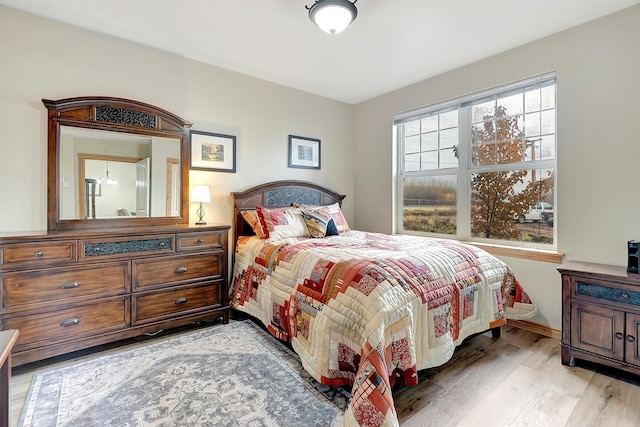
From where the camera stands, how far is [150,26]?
245 cm

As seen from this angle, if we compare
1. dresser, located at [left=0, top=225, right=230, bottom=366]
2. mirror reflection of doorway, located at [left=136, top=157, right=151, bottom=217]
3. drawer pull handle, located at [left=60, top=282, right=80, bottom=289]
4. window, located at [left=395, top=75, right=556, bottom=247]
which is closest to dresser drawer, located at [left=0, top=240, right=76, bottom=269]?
dresser, located at [left=0, top=225, right=230, bottom=366]

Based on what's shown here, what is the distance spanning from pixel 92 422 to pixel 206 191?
1887 mm

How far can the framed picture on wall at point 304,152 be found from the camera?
12.4 ft

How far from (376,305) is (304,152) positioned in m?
2.72

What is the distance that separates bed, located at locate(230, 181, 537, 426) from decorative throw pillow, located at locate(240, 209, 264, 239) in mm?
26

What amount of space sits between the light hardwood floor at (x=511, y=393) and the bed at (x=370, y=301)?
19 cm

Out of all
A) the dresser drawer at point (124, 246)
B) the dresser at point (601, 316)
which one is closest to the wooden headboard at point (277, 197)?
the dresser drawer at point (124, 246)

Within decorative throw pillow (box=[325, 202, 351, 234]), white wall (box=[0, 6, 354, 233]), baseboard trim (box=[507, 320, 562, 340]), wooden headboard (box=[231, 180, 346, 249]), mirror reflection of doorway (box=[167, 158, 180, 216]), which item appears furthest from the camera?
decorative throw pillow (box=[325, 202, 351, 234])

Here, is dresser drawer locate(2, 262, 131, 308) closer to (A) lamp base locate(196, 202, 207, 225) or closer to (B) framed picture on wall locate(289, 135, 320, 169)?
(A) lamp base locate(196, 202, 207, 225)

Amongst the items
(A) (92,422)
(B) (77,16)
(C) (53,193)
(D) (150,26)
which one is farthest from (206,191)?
(A) (92,422)

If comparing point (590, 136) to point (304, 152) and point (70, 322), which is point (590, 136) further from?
point (70, 322)

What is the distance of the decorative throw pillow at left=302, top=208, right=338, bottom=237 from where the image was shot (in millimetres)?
3047

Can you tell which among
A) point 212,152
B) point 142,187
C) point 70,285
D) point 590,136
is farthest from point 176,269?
point 590,136

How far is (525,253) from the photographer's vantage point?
8.94 feet
